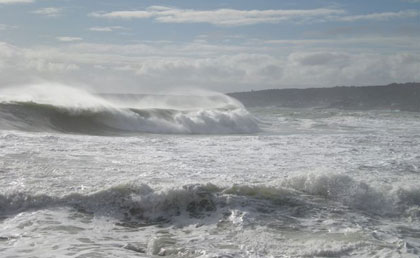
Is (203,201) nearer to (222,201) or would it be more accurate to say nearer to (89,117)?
(222,201)

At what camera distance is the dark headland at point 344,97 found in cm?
5710

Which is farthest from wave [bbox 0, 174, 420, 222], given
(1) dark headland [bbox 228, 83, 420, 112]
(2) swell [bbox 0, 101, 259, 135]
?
(1) dark headland [bbox 228, 83, 420, 112]

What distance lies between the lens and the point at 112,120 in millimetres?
17547

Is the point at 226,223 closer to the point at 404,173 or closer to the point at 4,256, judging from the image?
the point at 4,256

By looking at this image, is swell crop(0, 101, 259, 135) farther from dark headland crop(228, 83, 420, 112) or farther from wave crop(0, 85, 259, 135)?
dark headland crop(228, 83, 420, 112)

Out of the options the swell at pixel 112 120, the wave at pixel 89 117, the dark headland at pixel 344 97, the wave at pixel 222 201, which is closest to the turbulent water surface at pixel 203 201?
the wave at pixel 222 201

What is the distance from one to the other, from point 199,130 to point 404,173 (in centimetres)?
1107

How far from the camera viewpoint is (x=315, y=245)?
174 inches

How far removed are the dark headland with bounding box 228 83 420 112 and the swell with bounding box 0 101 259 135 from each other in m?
36.8

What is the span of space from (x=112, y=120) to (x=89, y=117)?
847 millimetres

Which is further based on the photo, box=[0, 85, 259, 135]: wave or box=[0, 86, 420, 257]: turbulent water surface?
box=[0, 85, 259, 135]: wave

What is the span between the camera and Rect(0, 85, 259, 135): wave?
50.1 ft

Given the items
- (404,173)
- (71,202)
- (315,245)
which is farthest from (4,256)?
(404,173)

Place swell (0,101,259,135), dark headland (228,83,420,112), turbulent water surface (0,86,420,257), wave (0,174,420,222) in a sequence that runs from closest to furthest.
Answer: turbulent water surface (0,86,420,257) → wave (0,174,420,222) → swell (0,101,259,135) → dark headland (228,83,420,112)
